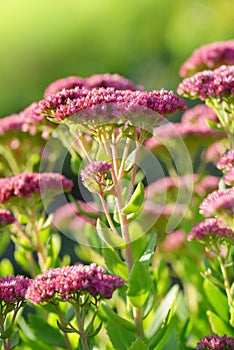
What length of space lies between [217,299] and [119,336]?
26 centimetres

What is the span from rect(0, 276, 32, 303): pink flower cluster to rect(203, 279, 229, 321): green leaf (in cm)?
44

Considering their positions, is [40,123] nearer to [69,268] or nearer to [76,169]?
[76,169]

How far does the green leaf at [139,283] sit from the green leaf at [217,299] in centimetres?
26

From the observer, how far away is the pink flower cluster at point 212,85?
55.4 inches

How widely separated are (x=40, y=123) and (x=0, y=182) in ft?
0.60

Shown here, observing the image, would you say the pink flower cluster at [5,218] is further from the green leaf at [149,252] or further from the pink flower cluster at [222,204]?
the pink flower cluster at [222,204]

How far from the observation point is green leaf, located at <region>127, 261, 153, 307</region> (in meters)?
1.19

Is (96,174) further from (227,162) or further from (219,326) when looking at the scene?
(219,326)

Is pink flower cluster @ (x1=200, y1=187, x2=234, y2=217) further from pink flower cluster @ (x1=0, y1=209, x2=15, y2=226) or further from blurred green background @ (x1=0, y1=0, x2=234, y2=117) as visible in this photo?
blurred green background @ (x1=0, y1=0, x2=234, y2=117)

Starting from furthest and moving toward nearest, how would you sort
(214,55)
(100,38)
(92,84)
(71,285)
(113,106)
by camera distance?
1. (100,38)
2. (214,55)
3. (92,84)
4. (113,106)
5. (71,285)

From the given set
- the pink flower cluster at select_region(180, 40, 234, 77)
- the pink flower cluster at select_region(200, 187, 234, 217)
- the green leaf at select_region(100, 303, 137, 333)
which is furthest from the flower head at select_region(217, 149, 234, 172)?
the pink flower cluster at select_region(180, 40, 234, 77)

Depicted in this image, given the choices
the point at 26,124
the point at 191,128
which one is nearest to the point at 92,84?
the point at 26,124

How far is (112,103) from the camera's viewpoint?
1190 mm

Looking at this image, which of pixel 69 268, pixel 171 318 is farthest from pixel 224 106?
pixel 69 268
